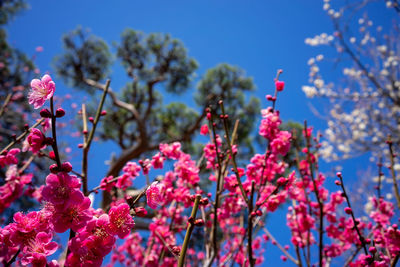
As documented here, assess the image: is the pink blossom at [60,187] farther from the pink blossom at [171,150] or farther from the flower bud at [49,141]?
the pink blossom at [171,150]

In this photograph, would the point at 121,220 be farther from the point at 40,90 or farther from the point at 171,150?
the point at 171,150

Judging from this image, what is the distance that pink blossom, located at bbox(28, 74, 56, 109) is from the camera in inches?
36.2

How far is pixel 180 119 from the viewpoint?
9.27 m

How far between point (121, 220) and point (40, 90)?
569 millimetres

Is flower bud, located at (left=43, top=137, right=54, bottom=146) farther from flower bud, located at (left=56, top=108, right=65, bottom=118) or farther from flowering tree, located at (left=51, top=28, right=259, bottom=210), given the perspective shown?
flowering tree, located at (left=51, top=28, right=259, bottom=210)

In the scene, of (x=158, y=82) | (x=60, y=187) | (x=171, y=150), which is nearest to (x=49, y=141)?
(x=60, y=187)

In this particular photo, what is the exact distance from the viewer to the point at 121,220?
3.06 ft

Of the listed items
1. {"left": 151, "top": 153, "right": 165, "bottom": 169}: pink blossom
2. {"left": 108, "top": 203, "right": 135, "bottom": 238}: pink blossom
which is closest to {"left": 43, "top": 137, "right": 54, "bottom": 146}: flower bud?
{"left": 108, "top": 203, "right": 135, "bottom": 238}: pink blossom

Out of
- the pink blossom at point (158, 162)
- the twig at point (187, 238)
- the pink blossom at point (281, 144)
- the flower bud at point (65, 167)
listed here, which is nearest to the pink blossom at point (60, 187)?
the flower bud at point (65, 167)

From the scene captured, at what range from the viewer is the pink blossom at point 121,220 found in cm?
92

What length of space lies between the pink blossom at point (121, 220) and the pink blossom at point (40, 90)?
1.56ft

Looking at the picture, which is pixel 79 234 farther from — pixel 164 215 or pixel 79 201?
pixel 164 215

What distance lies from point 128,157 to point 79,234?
6.70 meters

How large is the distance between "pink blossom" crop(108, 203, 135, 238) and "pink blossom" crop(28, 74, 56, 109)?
1.56ft
